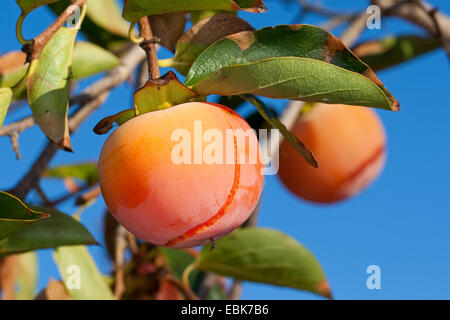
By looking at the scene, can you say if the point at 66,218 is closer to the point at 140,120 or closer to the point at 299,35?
the point at 140,120

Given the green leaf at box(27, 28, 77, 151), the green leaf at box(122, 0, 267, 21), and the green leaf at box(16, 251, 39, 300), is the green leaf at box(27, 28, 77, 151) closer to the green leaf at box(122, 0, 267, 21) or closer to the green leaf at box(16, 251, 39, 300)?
the green leaf at box(122, 0, 267, 21)

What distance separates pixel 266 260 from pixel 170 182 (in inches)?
26.0

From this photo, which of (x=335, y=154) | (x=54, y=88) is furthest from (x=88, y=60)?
(x=335, y=154)

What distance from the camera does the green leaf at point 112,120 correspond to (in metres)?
0.71

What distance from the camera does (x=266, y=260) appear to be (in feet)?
4.05

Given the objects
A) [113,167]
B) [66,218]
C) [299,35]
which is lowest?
[66,218]

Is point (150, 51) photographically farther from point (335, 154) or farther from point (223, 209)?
point (335, 154)

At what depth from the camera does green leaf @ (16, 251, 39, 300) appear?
1440mm

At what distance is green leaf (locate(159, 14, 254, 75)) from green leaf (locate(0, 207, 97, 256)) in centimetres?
33

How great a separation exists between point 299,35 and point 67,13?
285mm

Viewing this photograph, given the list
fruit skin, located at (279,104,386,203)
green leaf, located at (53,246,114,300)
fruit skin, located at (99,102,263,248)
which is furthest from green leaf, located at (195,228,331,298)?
fruit skin, located at (99,102,263,248)

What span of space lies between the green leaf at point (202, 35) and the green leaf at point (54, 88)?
0.14 metres
